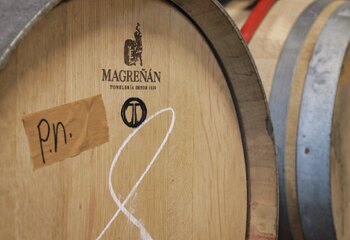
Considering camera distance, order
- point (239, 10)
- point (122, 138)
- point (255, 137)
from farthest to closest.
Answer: point (239, 10) → point (255, 137) → point (122, 138)

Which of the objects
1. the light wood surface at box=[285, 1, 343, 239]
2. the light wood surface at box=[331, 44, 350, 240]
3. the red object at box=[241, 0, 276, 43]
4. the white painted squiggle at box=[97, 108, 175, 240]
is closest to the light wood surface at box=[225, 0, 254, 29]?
the red object at box=[241, 0, 276, 43]

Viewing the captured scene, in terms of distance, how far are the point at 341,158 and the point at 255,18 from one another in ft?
1.72

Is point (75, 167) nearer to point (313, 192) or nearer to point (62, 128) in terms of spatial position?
point (62, 128)

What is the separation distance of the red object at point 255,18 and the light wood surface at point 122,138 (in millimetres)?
469

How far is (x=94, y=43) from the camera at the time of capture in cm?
120

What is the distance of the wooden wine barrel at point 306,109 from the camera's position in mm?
1731

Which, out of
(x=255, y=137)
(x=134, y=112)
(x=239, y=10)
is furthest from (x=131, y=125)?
(x=239, y=10)

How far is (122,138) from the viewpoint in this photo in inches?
50.3

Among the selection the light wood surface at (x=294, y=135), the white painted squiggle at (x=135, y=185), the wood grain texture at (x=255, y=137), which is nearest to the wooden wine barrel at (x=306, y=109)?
the light wood surface at (x=294, y=135)

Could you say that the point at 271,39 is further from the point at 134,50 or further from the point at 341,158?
the point at 134,50

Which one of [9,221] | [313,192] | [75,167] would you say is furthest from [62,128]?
[313,192]

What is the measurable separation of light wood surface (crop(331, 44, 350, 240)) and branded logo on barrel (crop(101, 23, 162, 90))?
70cm

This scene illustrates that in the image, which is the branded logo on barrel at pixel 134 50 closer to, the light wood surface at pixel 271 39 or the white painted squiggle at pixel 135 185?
the white painted squiggle at pixel 135 185

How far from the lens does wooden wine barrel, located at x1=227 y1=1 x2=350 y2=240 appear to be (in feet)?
5.68
